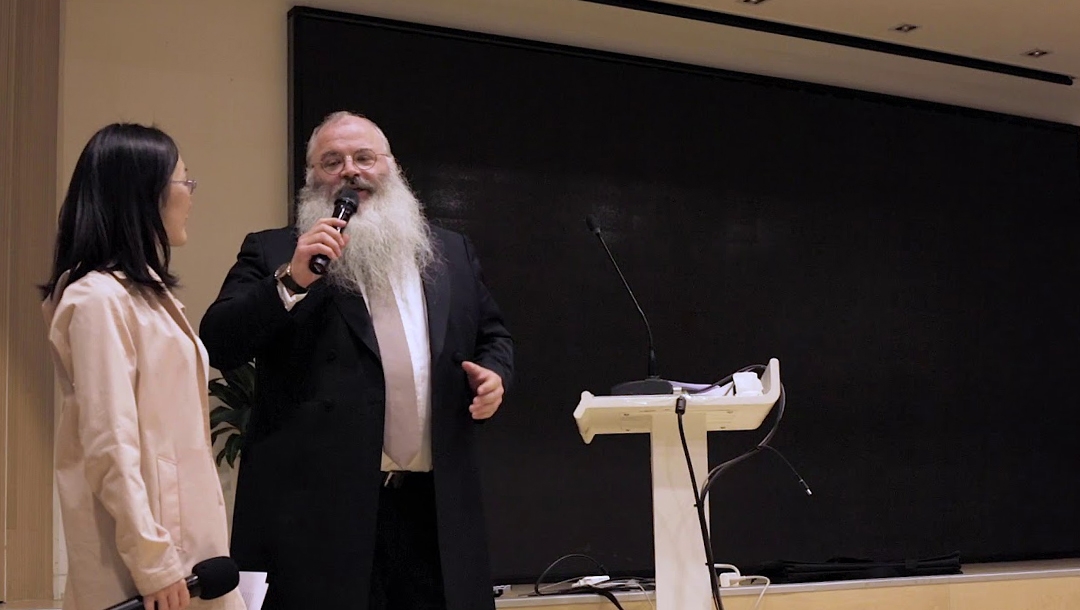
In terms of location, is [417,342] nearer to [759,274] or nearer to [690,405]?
[690,405]

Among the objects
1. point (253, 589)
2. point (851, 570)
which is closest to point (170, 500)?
point (253, 589)

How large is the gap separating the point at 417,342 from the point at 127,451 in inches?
32.5

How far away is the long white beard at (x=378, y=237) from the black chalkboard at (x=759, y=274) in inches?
68.3

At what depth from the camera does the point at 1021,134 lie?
5.80 m

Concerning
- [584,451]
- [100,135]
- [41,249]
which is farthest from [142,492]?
[584,451]

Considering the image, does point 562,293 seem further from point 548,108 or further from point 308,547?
point 308,547

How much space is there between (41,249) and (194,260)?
2.03 feet

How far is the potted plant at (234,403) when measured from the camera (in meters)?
3.72

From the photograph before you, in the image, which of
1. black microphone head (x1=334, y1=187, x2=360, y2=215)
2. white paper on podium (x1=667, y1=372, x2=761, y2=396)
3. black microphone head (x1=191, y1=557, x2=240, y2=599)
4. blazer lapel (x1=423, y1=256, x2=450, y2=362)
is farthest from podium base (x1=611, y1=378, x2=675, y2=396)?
black microphone head (x1=191, y1=557, x2=240, y2=599)

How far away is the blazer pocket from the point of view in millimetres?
1570

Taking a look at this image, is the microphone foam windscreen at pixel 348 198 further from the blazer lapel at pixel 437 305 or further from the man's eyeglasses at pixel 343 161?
the blazer lapel at pixel 437 305

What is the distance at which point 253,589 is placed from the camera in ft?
5.70

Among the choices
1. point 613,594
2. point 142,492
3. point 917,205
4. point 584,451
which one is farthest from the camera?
point 917,205

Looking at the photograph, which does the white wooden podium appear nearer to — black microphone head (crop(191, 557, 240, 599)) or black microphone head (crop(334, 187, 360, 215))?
black microphone head (crop(334, 187, 360, 215))
